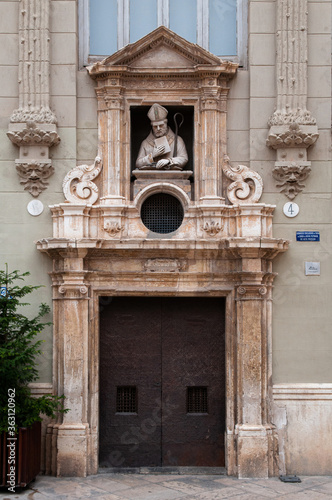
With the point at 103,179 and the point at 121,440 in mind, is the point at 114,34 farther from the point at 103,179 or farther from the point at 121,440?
the point at 121,440

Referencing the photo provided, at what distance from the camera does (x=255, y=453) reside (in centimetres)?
957

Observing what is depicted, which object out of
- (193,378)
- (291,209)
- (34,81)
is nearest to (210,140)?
(291,209)

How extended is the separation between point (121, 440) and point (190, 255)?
295cm

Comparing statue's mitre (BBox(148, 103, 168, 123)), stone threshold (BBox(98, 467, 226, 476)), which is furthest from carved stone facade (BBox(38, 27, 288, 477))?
stone threshold (BBox(98, 467, 226, 476))

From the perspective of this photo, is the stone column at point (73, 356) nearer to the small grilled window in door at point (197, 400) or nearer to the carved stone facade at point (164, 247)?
the carved stone facade at point (164, 247)

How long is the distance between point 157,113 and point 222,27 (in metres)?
1.74

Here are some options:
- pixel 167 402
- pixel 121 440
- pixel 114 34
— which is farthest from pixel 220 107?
pixel 121 440

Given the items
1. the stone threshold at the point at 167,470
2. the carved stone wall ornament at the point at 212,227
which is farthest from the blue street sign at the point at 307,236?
the stone threshold at the point at 167,470

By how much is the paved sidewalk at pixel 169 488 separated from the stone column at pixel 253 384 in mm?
294

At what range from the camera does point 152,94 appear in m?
10.2

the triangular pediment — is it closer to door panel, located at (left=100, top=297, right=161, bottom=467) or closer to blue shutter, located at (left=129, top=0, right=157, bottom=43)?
blue shutter, located at (left=129, top=0, right=157, bottom=43)

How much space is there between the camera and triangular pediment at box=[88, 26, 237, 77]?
9945 mm

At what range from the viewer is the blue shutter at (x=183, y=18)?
1047 centimetres

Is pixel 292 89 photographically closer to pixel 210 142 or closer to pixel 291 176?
pixel 291 176
